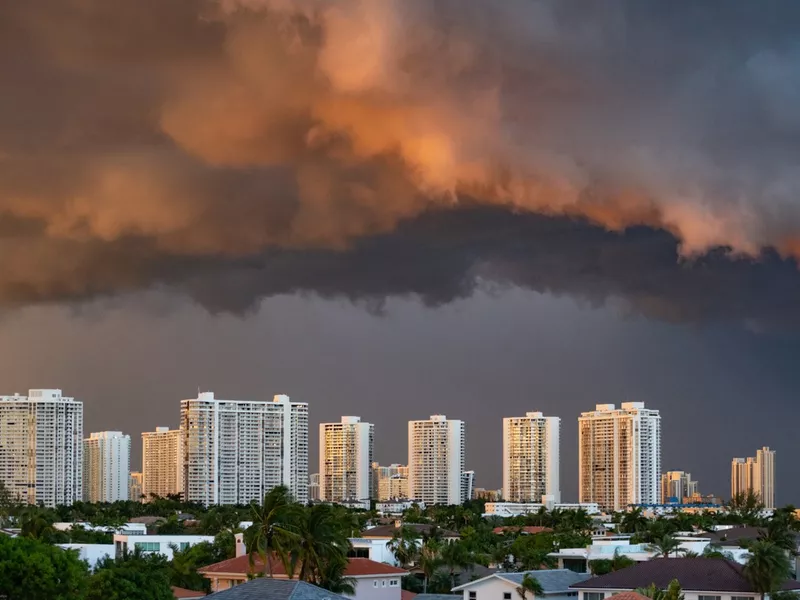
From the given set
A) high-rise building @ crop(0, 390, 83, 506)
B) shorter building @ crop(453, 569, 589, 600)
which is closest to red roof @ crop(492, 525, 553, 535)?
shorter building @ crop(453, 569, 589, 600)

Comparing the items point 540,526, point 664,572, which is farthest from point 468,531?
point 664,572

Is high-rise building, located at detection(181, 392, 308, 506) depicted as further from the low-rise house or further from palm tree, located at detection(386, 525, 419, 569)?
the low-rise house

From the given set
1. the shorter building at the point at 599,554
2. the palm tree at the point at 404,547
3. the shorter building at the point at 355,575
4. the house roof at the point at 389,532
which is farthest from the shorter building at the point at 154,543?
the shorter building at the point at 599,554

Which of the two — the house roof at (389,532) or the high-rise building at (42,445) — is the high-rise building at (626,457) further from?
the house roof at (389,532)

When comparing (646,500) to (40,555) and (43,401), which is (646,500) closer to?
(43,401)

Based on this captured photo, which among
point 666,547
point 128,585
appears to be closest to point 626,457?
point 666,547
